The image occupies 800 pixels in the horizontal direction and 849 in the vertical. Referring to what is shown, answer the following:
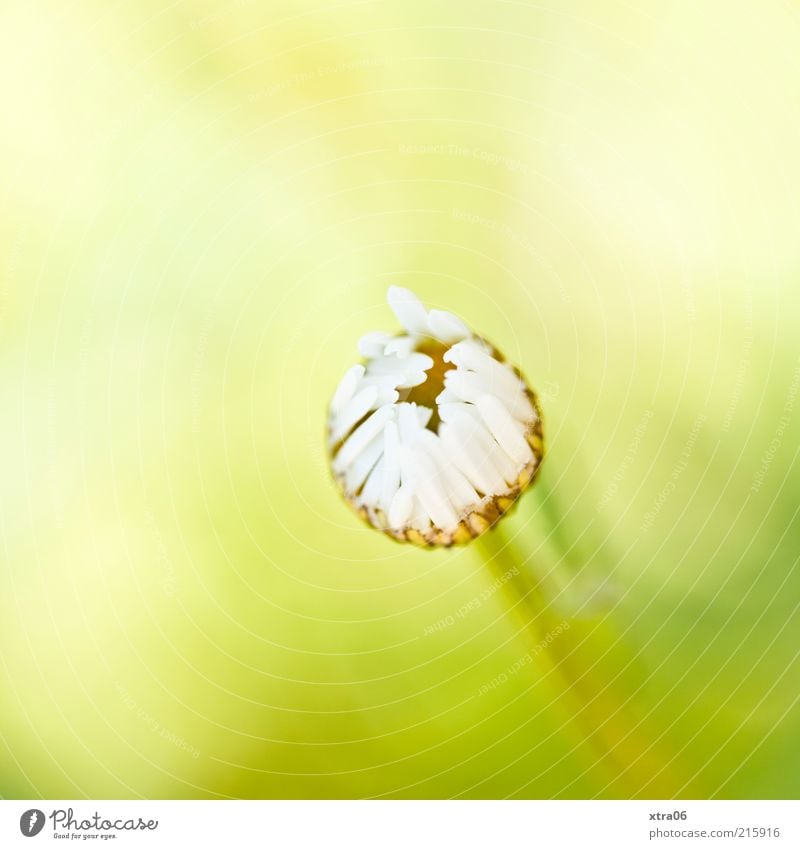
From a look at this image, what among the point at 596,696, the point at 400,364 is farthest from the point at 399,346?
the point at 596,696

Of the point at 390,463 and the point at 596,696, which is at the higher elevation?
the point at 390,463

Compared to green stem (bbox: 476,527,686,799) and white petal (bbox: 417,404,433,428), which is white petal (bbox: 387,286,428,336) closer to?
white petal (bbox: 417,404,433,428)
